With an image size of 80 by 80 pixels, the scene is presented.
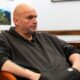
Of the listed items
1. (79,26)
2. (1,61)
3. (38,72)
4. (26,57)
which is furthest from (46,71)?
(79,26)

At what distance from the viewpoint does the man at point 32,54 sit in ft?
7.23

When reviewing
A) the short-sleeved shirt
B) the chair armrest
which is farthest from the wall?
the chair armrest

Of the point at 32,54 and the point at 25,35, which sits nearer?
the point at 32,54

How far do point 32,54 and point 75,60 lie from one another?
1.56 ft

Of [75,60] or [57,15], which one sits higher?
[57,15]

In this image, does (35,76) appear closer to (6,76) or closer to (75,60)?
(6,76)

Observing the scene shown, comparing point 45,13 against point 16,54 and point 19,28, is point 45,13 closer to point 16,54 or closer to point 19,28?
point 19,28

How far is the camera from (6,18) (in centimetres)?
338

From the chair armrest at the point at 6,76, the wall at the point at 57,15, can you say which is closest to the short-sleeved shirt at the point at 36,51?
the chair armrest at the point at 6,76

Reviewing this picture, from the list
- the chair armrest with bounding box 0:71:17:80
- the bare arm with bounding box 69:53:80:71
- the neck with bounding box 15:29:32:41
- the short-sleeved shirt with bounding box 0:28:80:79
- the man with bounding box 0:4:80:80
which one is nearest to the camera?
the chair armrest with bounding box 0:71:17:80

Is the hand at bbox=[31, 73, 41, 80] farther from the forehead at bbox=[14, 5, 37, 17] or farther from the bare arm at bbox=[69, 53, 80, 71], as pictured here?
the forehead at bbox=[14, 5, 37, 17]

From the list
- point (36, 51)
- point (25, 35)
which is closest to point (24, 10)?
point (25, 35)

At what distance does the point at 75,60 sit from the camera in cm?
256

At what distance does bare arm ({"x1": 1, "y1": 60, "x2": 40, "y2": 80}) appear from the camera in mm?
2146
